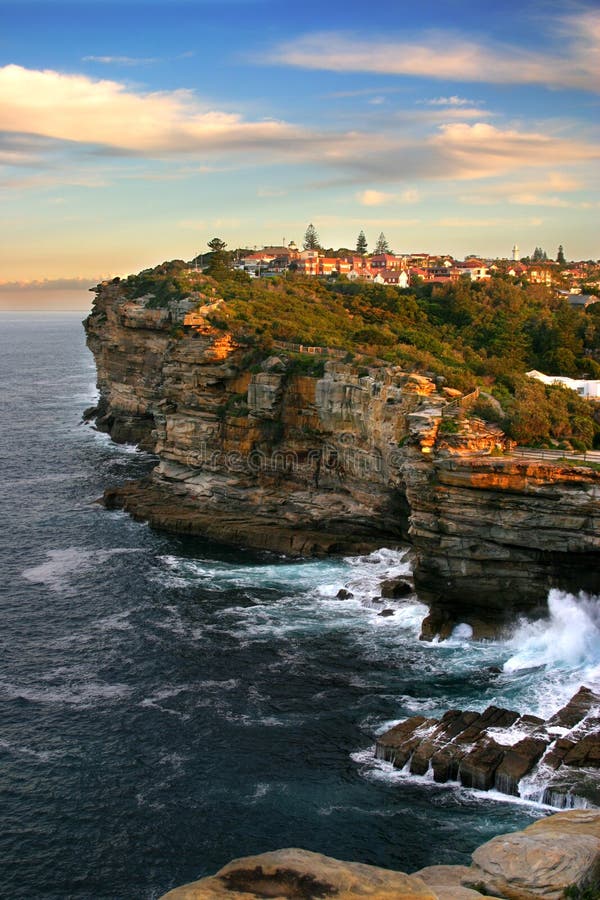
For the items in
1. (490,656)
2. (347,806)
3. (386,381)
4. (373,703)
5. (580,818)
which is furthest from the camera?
(386,381)

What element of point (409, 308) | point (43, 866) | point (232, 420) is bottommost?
point (43, 866)

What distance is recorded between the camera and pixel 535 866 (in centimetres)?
2400

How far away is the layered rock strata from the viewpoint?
3281 centimetres

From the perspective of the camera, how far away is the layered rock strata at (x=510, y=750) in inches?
1292

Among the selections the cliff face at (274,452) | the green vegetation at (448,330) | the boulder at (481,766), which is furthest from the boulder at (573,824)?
the cliff face at (274,452)

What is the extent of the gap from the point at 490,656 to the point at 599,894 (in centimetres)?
2169

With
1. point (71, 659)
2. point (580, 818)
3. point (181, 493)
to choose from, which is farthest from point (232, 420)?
point (580, 818)

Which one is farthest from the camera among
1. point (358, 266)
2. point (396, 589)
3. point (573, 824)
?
point (358, 266)

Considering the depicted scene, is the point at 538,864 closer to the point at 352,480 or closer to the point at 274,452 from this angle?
the point at 352,480

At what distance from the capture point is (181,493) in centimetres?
7200

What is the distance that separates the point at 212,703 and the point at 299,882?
22.3 m

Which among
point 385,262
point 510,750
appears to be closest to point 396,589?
point 510,750

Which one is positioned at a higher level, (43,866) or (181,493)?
(181,493)

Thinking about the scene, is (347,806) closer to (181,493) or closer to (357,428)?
(357,428)
